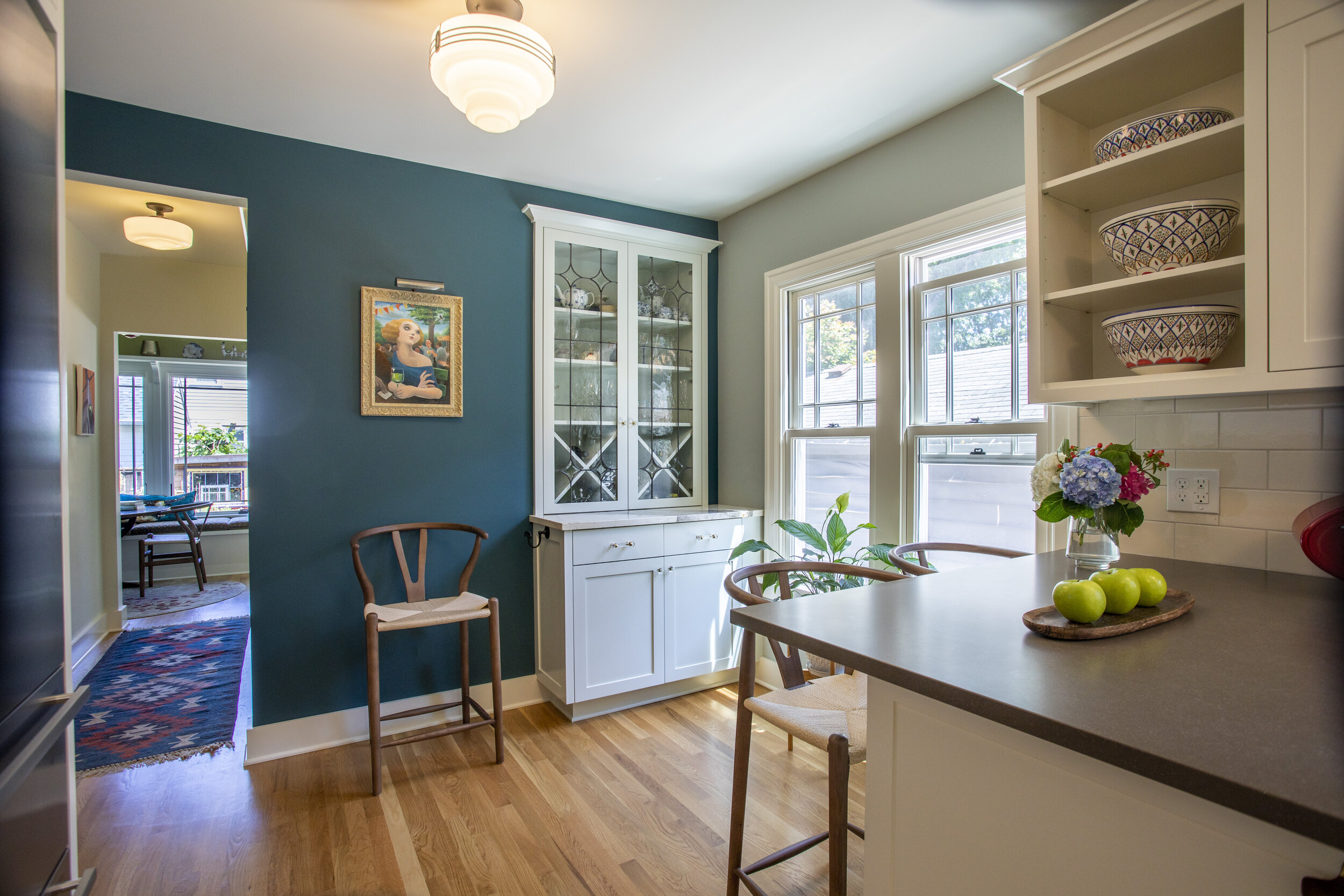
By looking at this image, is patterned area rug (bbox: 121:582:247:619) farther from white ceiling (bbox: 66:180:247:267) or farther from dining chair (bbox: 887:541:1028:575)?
dining chair (bbox: 887:541:1028:575)

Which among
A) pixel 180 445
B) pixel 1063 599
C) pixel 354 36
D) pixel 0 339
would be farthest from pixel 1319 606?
pixel 180 445

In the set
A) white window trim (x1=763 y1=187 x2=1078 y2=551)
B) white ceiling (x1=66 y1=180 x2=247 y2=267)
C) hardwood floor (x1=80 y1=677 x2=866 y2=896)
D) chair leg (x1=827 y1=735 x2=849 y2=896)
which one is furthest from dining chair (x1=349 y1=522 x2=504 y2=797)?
white ceiling (x1=66 y1=180 x2=247 y2=267)

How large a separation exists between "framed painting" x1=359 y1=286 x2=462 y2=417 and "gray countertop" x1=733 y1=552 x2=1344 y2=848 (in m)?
2.25

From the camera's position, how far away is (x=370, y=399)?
297 centimetres

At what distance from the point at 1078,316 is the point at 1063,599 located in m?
1.19

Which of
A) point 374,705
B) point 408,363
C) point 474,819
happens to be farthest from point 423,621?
point 408,363

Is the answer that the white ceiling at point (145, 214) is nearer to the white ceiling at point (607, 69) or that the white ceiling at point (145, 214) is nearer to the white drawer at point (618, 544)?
the white ceiling at point (607, 69)

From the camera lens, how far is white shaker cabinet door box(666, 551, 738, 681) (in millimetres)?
3252

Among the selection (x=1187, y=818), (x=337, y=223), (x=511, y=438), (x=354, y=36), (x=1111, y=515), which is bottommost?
(x=1187, y=818)

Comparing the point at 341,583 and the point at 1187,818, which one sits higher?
the point at 1187,818

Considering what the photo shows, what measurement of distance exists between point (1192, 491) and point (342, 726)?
3.22 metres

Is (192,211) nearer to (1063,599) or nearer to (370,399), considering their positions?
(370,399)

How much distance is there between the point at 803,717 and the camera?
1569mm

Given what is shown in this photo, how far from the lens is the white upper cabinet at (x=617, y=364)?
3.39m
